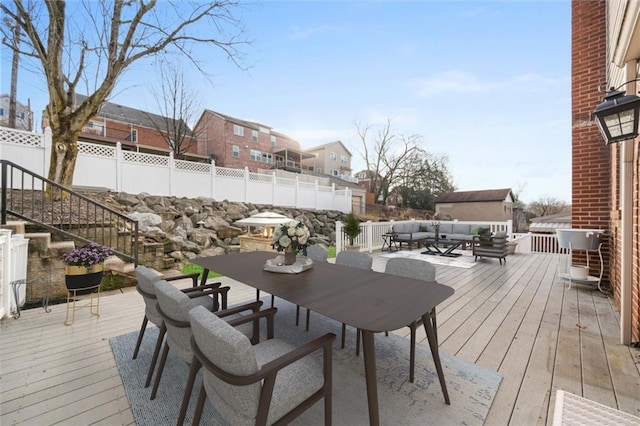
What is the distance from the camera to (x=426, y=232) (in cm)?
966

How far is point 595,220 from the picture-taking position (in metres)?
4.23

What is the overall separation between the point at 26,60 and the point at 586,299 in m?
12.4

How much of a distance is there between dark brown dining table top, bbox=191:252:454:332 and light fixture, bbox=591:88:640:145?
6.51ft

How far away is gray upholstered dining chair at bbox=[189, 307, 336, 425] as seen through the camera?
1.01 meters

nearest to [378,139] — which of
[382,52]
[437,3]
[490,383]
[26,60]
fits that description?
[382,52]

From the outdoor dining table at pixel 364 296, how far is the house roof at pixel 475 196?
21194mm

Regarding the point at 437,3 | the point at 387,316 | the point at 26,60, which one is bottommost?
the point at 387,316

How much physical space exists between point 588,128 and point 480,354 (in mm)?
4562

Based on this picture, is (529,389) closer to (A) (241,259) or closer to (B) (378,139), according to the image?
(A) (241,259)

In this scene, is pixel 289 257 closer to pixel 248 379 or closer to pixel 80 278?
pixel 248 379

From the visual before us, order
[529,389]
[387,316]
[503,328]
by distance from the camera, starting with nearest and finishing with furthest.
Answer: [387,316] < [529,389] < [503,328]

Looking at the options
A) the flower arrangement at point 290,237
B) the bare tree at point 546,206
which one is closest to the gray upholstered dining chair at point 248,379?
the flower arrangement at point 290,237

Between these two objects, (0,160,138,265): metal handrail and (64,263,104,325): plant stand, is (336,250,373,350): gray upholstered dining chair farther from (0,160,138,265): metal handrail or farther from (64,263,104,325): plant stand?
(0,160,138,265): metal handrail

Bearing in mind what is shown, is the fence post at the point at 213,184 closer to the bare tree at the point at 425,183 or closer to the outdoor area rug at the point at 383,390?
the outdoor area rug at the point at 383,390
